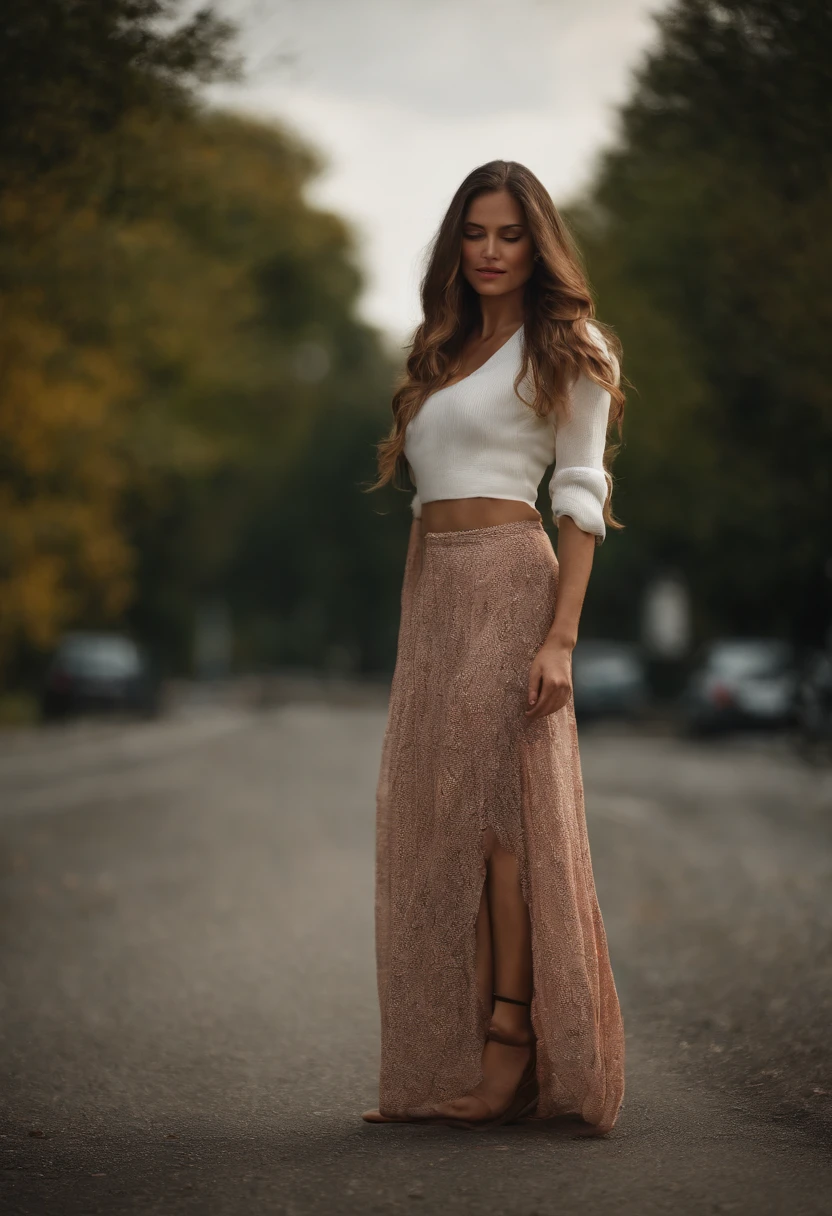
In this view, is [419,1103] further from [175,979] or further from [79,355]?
[79,355]

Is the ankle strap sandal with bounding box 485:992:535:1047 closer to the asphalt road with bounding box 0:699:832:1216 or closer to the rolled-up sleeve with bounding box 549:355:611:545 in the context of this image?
the asphalt road with bounding box 0:699:832:1216

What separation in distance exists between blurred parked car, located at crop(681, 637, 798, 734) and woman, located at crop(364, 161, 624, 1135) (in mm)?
23687

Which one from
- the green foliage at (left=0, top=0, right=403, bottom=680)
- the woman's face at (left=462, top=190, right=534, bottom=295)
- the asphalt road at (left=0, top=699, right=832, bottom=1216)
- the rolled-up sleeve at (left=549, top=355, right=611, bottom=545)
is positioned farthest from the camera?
the green foliage at (left=0, top=0, right=403, bottom=680)

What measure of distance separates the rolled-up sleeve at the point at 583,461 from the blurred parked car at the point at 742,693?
23.7m

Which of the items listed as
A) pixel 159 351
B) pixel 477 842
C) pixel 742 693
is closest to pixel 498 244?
pixel 477 842

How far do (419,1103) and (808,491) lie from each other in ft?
37.9

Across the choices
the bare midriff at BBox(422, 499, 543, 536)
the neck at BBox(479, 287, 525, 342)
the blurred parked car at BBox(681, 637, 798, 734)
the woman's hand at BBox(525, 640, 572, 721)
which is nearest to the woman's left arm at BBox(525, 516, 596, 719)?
the woman's hand at BBox(525, 640, 572, 721)

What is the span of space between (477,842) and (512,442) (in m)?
0.93

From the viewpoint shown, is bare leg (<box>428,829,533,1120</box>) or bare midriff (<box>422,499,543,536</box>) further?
bare midriff (<box>422,499,543,536</box>)

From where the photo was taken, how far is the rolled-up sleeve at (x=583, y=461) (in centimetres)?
418

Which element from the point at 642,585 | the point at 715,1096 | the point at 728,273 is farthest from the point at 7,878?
the point at 642,585

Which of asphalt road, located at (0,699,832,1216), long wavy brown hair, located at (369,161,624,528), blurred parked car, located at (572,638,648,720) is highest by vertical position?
long wavy brown hair, located at (369,161,624,528)

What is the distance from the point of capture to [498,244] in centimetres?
429

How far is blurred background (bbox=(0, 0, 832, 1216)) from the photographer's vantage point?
4316mm
